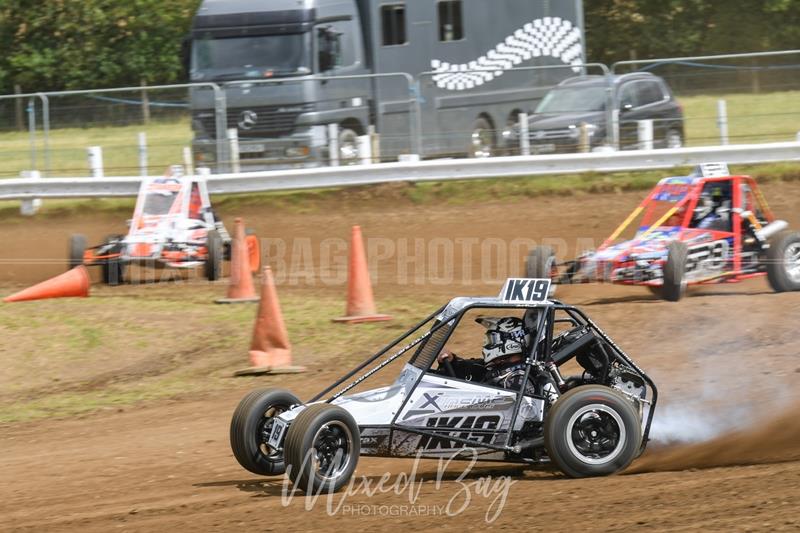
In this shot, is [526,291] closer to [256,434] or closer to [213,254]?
[256,434]

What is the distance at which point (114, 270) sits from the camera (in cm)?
1327

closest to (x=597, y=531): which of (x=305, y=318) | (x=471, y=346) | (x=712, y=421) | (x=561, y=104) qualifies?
(x=712, y=421)

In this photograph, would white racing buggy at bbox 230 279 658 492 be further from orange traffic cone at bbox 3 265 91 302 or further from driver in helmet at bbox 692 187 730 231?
orange traffic cone at bbox 3 265 91 302

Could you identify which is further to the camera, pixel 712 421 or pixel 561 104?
pixel 561 104

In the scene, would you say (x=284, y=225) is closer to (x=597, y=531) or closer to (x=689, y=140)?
(x=689, y=140)

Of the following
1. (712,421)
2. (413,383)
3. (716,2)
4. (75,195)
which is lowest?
(712,421)

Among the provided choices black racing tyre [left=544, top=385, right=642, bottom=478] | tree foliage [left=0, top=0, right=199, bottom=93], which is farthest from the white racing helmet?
tree foliage [left=0, top=0, right=199, bottom=93]

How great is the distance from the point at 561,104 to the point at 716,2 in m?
19.1

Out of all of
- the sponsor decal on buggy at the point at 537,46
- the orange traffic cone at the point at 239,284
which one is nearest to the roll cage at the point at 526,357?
the orange traffic cone at the point at 239,284

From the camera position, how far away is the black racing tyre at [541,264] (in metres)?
11.0

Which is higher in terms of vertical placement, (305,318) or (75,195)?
(75,195)

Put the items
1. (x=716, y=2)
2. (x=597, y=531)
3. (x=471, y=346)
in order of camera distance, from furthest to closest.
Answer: (x=716, y=2), (x=471, y=346), (x=597, y=531)

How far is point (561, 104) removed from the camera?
53.8 ft

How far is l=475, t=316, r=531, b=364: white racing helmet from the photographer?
20.8 ft
